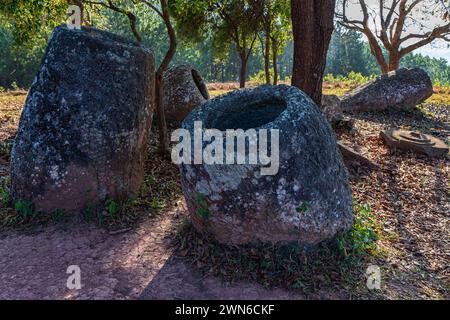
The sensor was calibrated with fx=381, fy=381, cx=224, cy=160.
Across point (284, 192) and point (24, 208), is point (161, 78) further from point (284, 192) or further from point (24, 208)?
point (284, 192)

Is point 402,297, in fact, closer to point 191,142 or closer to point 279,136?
point 279,136

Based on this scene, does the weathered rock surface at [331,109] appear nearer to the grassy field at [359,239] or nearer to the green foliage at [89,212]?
the grassy field at [359,239]

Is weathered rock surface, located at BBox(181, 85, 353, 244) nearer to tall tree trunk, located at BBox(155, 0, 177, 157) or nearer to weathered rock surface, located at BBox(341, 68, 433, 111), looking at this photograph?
tall tree trunk, located at BBox(155, 0, 177, 157)

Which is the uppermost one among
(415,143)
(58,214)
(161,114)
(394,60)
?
(394,60)

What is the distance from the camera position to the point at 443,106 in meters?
15.1

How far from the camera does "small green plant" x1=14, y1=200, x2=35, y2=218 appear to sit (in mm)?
4902

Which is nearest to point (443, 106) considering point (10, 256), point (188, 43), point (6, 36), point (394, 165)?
point (394, 165)

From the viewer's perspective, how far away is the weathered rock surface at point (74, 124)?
4906 millimetres

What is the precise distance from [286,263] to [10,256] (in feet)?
10.0

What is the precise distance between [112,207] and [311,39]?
4.50 meters

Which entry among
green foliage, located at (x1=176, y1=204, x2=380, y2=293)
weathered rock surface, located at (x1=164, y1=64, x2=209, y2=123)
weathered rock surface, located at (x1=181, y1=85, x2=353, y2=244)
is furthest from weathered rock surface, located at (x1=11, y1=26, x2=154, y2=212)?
weathered rock surface, located at (x1=164, y1=64, x2=209, y2=123)

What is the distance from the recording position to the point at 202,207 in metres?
4.00

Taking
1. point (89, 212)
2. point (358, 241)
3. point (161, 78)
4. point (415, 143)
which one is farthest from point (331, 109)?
point (89, 212)

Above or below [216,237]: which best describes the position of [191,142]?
above
